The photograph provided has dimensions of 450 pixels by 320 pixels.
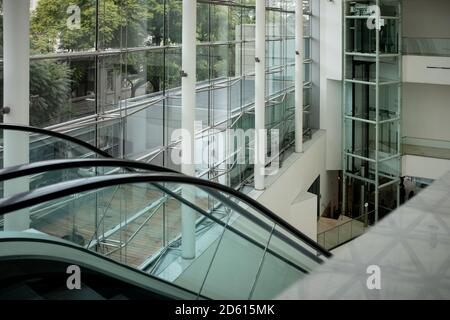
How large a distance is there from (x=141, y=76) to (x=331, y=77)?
10.2m

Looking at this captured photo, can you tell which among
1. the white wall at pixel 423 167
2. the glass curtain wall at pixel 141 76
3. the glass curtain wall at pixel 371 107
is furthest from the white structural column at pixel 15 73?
the white wall at pixel 423 167

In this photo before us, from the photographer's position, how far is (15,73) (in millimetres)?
4746

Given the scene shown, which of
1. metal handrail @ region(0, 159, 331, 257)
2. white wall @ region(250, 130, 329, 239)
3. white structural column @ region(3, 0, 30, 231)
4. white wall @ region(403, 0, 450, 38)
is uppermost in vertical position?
white wall @ region(403, 0, 450, 38)

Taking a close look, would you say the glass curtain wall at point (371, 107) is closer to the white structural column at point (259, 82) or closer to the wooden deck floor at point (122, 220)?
the white structural column at point (259, 82)

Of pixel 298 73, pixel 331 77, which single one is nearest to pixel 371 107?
pixel 331 77

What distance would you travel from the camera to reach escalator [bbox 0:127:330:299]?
284cm

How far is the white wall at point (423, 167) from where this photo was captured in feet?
51.6

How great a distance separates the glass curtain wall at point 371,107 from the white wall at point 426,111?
1506 mm

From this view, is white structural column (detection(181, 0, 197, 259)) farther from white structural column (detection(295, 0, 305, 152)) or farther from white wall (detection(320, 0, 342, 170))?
white wall (detection(320, 0, 342, 170))

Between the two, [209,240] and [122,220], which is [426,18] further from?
[209,240]

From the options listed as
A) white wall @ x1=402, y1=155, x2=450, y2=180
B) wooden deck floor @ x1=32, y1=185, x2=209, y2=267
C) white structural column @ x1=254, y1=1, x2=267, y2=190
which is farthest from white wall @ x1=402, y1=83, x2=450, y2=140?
wooden deck floor @ x1=32, y1=185, x2=209, y2=267

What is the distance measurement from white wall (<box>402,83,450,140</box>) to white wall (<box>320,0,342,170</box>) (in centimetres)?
220
